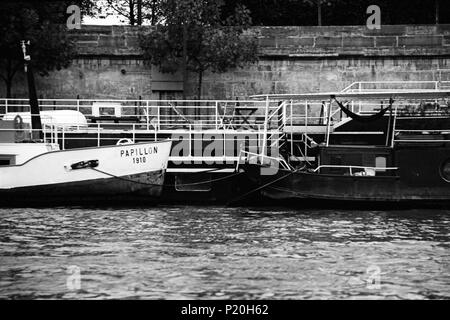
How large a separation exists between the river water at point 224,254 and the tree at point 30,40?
12.7 metres

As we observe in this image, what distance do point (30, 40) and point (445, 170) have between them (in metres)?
16.6

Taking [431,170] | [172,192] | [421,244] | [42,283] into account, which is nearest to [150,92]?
[172,192]

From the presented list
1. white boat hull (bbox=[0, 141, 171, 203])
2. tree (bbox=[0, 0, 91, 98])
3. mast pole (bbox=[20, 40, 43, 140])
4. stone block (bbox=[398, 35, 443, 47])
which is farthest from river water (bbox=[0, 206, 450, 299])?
stone block (bbox=[398, 35, 443, 47])

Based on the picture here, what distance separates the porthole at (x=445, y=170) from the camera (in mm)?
25109

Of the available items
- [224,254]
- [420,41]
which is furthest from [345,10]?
[224,254]

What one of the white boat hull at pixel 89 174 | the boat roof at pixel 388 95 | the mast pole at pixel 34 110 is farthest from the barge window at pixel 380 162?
the mast pole at pixel 34 110

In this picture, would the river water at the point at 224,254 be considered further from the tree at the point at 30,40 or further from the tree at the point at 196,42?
the tree at the point at 196,42

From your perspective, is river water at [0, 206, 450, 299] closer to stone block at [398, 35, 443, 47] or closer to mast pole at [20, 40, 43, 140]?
mast pole at [20, 40, 43, 140]

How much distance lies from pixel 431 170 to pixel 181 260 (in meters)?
9.90

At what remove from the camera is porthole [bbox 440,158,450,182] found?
82.4ft

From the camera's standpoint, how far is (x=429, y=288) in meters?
14.9

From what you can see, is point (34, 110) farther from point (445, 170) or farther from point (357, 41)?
point (357, 41)

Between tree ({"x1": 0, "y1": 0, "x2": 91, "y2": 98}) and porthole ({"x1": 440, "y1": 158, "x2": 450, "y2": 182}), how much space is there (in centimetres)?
1612

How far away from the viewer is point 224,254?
17.7 m
